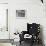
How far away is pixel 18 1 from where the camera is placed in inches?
123

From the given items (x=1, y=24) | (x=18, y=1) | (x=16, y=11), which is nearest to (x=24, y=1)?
(x=18, y=1)

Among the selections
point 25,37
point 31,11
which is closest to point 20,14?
point 31,11

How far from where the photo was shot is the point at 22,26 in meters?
3.14

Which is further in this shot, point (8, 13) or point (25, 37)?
point (8, 13)

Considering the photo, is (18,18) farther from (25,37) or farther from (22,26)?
(25,37)

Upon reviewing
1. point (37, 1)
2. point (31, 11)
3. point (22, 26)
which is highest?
point (37, 1)

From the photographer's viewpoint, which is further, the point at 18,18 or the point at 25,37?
the point at 18,18

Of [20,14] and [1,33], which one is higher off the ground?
[20,14]

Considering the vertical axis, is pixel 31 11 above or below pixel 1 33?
above

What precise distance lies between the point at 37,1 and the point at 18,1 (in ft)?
1.84

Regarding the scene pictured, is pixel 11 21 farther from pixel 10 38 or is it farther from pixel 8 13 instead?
pixel 10 38

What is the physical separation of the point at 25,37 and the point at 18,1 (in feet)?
4.00

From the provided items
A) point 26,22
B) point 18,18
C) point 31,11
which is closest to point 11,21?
point 18,18

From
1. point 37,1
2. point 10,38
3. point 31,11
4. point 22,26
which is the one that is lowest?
point 10,38
